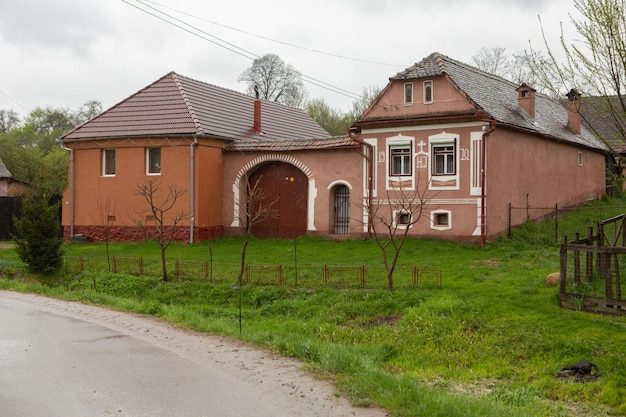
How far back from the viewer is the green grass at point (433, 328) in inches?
336

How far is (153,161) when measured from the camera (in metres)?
28.0

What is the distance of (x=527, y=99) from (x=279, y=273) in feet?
49.4

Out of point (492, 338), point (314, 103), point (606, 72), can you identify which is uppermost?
point (314, 103)

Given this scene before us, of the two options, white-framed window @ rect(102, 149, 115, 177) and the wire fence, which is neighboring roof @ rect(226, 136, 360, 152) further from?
the wire fence

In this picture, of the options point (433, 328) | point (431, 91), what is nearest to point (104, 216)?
point (431, 91)

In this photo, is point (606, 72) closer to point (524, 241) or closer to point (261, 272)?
point (261, 272)

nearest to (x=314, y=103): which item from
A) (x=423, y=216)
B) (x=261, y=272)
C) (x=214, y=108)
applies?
(x=214, y=108)

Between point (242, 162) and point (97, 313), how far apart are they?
14530mm

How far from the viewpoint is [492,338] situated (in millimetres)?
11930

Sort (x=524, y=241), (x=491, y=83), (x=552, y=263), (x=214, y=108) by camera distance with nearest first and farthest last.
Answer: (x=552, y=263), (x=524, y=241), (x=491, y=83), (x=214, y=108)

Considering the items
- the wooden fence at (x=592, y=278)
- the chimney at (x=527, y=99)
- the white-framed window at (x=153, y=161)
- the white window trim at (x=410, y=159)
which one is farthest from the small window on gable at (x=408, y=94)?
the wooden fence at (x=592, y=278)

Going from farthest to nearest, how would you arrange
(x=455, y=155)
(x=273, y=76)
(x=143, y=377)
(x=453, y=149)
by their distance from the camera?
1. (x=273, y=76)
2. (x=453, y=149)
3. (x=455, y=155)
4. (x=143, y=377)

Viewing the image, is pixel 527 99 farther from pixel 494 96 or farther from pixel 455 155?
pixel 455 155

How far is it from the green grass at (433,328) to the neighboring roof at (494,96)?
5.28 meters
